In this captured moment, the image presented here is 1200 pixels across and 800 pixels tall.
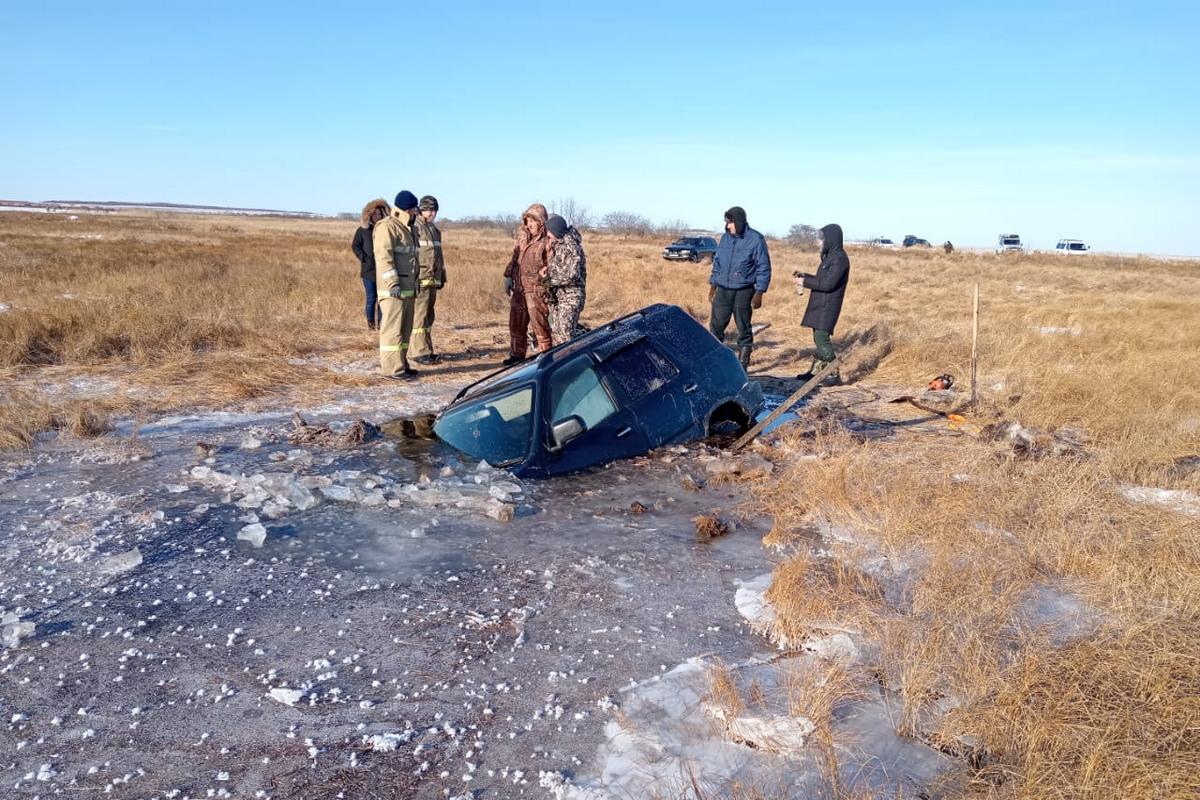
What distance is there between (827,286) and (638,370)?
4.39 meters

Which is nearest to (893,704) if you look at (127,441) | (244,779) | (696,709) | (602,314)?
(696,709)

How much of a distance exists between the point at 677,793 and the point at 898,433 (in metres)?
5.28

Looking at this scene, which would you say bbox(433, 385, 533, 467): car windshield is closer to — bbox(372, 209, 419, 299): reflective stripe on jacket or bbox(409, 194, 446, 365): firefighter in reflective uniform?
bbox(372, 209, 419, 299): reflective stripe on jacket

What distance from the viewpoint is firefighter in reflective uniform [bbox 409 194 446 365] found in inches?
367

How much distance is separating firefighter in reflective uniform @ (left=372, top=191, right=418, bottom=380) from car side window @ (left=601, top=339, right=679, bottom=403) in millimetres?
4225

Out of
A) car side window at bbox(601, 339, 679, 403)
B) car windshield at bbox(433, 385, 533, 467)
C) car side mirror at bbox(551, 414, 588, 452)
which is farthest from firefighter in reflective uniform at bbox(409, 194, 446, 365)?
car side mirror at bbox(551, 414, 588, 452)

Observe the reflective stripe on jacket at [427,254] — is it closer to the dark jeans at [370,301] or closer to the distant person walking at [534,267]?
the distant person walking at [534,267]

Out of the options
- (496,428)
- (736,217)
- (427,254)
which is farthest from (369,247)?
(496,428)

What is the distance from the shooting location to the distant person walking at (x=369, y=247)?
10.7m

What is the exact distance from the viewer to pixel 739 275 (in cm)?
902

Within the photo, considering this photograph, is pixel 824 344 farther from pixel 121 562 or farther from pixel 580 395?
pixel 121 562

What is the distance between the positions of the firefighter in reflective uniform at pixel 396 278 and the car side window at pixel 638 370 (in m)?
4.22

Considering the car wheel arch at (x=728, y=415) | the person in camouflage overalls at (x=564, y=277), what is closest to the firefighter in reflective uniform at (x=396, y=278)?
the person in camouflage overalls at (x=564, y=277)

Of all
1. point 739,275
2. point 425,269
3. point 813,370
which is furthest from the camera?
point 813,370
